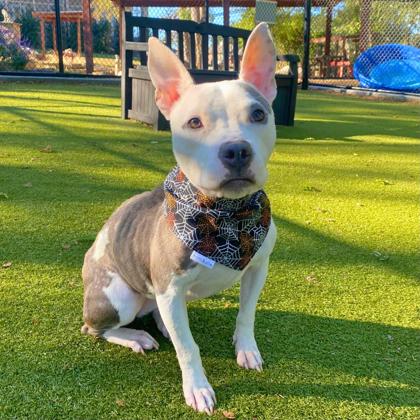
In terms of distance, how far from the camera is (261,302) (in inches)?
111

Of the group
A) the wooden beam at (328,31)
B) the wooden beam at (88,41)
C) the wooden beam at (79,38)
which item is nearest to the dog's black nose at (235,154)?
the wooden beam at (88,41)

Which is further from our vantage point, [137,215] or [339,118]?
[339,118]

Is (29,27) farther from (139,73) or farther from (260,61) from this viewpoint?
(260,61)

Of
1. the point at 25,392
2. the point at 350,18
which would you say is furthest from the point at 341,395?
the point at 350,18

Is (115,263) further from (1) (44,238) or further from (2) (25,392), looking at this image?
(1) (44,238)

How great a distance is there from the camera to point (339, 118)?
9.19m

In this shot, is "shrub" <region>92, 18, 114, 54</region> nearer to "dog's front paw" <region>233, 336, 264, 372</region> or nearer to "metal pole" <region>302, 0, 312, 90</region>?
"metal pole" <region>302, 0, 312, 90</region>

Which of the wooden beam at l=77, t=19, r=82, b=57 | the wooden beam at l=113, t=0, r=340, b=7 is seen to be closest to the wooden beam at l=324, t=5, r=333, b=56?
the wooden beam at l=113, t=0, r=340, b=7

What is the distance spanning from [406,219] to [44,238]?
2881 mm

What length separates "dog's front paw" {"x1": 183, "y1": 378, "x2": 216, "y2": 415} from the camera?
2.02 metres

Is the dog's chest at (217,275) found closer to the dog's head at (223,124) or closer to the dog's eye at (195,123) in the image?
the dog's head at (223,124)

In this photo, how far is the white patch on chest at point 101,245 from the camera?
2461mm

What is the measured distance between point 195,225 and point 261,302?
1.01 metres

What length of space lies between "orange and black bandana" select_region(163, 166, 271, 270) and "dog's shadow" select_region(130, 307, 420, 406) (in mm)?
561
